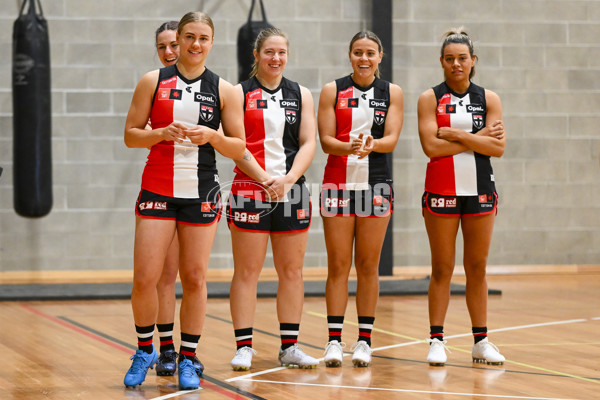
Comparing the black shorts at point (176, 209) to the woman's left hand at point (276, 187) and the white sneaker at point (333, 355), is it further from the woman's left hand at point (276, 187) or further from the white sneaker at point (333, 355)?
the white sneaker at point (333, 355)

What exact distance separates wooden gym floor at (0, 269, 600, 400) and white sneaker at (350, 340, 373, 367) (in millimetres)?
57

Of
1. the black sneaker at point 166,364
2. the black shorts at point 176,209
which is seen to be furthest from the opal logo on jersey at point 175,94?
the black sneaker at point 166,364

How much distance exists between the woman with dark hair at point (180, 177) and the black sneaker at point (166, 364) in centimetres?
21

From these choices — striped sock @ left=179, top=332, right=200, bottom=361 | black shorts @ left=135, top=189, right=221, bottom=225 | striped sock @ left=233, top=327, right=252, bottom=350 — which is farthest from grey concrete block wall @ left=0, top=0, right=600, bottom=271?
black shorts @ left=135, top=189, right=221, bottom=225

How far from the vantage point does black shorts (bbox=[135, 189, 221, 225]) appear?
3697mm

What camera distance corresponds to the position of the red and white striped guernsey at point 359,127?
174 inches

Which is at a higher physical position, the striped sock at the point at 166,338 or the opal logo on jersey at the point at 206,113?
the opal logo on jersey at the point at 206,113

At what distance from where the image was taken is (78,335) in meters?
5.30

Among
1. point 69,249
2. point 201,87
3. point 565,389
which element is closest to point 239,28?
point 69,249

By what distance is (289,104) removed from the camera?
430 cm

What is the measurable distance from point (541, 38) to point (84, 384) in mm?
6757

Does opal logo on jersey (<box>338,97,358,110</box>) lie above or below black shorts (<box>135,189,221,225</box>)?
above

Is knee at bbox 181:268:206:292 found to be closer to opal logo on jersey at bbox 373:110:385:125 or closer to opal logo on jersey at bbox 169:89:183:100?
opal logo on jersey at bbox 169:89:183:100

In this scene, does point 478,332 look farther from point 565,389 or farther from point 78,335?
point 78,335
